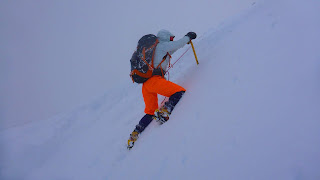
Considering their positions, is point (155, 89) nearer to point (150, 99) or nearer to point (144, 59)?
point (150, 99)

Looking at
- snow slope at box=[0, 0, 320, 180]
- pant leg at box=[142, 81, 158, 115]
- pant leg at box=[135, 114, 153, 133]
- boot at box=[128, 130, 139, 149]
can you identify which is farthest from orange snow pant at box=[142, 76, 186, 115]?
boot at box=[128, 130, 139, 149]

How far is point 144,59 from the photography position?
392 centimetres

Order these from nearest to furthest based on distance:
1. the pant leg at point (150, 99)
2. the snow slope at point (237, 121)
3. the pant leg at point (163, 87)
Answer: the snow slope at point (237, 121)
the pant leg at point (163, 87)
the pant leg at point (150, 99)

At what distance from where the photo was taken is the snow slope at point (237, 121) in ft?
7.13

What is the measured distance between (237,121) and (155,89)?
162 centimetres

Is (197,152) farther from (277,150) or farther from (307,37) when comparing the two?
(307,37)

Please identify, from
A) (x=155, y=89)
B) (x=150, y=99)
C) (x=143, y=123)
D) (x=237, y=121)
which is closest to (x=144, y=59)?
(x=155, y=89)

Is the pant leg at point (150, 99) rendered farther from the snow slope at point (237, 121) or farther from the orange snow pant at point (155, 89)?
the snow slope at point (237, 121)

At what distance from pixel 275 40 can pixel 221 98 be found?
1310 millimetres

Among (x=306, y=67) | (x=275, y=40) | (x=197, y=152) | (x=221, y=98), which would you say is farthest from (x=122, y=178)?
(x=275, y=40)

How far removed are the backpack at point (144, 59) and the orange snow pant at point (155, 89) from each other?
14 centimetres

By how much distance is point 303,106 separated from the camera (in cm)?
230

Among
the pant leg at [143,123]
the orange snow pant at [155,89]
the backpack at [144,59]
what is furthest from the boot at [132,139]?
the backpack at [144,59]

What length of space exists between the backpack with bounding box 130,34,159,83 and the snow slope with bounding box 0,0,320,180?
2.62ft
